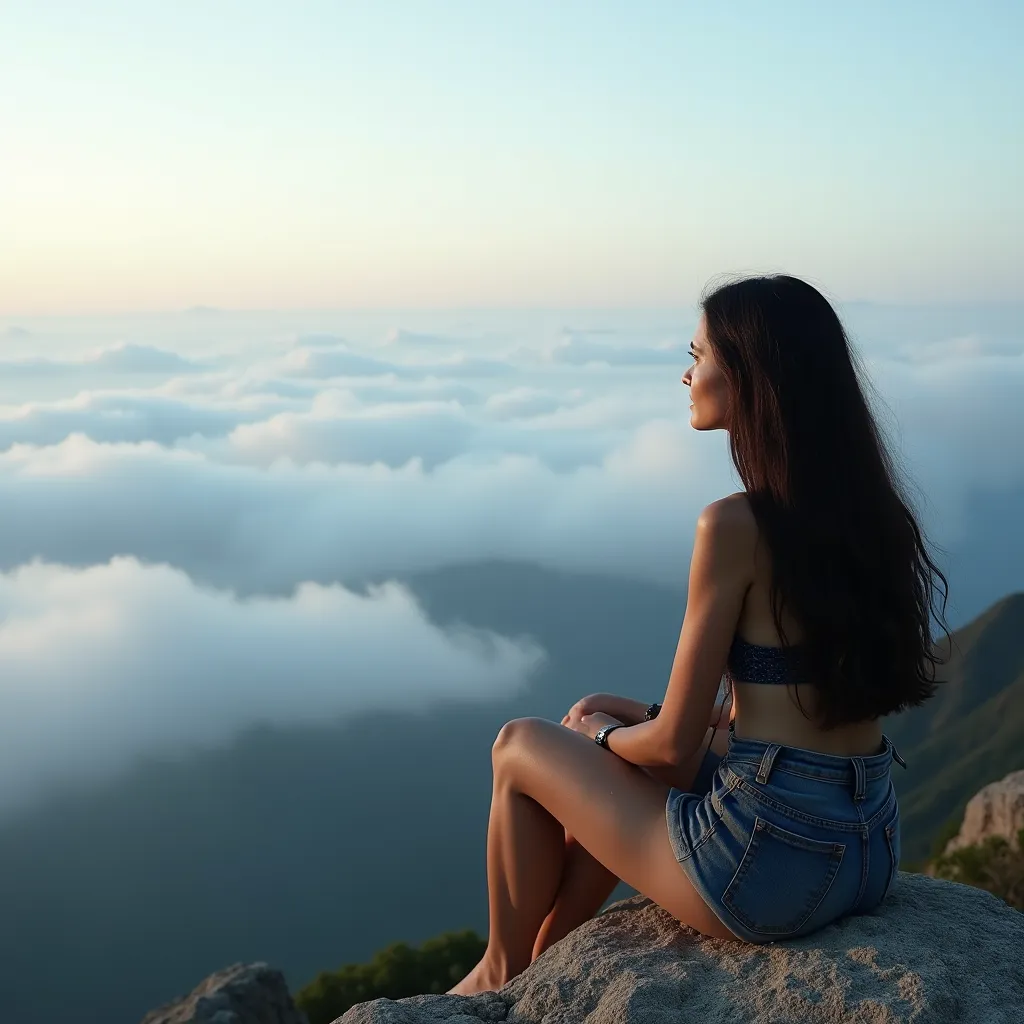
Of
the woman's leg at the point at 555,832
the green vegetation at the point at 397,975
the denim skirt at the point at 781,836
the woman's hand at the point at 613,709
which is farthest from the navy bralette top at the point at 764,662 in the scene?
the green vegetation at the point at 397,975

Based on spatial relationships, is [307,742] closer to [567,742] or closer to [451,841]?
[451,841]

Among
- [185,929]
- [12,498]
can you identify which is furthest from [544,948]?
[12,498]

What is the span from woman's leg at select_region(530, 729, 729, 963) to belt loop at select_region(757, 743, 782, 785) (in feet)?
2.26

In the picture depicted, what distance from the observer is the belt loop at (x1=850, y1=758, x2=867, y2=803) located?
3445mm

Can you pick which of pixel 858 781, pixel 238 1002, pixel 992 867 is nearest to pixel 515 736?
pixel 858 781

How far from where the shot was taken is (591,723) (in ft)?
13.7

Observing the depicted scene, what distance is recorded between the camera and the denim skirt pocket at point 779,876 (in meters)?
3.37

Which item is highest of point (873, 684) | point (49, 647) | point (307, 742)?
point (873, 684)

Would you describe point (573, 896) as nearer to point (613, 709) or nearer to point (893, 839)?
point (613, 709)

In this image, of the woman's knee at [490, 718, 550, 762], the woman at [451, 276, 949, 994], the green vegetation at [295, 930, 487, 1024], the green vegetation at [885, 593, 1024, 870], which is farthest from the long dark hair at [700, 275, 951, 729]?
the green vegetation at [885, 593, 1024, 870]

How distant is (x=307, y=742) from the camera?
127812 millimetres

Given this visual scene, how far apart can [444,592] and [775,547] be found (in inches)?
7283

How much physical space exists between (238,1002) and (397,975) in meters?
11.0

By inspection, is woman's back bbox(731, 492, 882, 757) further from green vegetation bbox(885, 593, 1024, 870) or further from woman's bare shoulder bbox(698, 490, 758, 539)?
green vegetation bbox(885, 593, 1024, 870)
